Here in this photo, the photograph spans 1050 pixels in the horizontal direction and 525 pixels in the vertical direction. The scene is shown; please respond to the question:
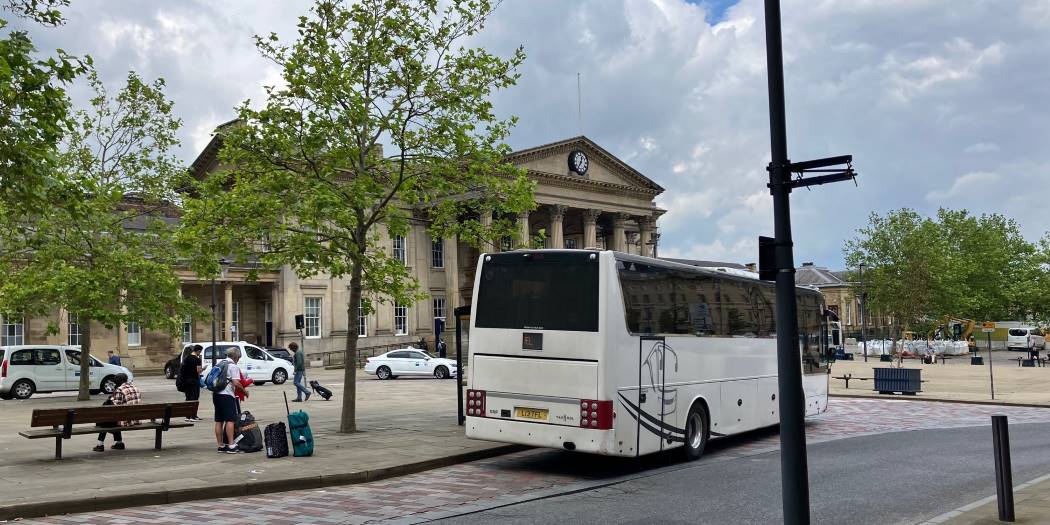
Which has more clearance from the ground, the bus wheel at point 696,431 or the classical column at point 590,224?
the classical column at point 590,224

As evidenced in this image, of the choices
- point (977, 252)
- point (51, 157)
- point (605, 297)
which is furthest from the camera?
point (977, 252)

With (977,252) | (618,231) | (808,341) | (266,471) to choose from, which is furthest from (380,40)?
(977,252)

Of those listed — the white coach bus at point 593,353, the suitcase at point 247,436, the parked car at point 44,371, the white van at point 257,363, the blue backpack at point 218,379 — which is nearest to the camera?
the white coach bus at point 593,353

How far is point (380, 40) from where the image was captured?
17641 mm

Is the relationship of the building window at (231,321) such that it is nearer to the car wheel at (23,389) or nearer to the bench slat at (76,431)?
the car wheel at (23,389)

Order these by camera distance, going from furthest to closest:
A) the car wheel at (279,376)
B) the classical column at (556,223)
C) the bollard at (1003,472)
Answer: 1. the classical column at (556,223)
2. the car wheel at (279,376)
3. the bollard at (1003,472)

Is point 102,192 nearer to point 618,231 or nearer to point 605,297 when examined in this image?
point 605,297

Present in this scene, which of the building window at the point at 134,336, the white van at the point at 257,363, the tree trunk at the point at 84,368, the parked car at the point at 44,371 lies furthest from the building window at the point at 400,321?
the tree trunk at the point at 84,368

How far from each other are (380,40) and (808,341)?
36.7ft

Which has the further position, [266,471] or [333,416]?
[333,416]

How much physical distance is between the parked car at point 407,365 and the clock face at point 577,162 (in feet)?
97.1

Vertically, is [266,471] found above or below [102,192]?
below

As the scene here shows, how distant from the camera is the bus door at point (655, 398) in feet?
44.2

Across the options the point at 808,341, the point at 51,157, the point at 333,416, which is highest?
the point at 51,157
